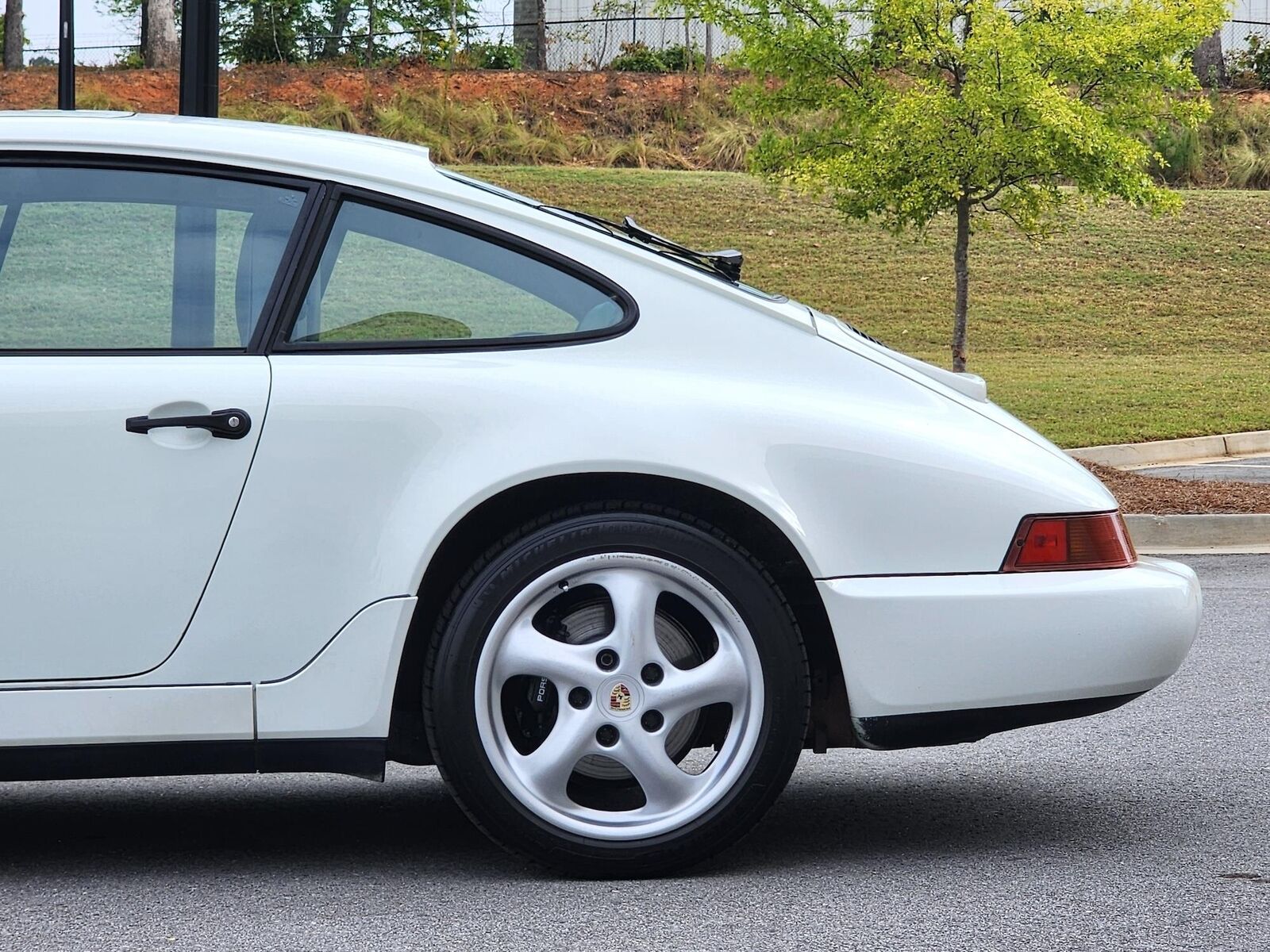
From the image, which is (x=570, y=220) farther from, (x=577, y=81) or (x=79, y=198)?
(x=577, y=81)

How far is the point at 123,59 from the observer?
3641cm

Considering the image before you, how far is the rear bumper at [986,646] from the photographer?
346cm

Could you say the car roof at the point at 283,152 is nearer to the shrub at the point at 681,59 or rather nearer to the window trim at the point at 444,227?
the window trim at the point at 444,227

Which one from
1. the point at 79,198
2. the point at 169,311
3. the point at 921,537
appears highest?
the point at 79,198

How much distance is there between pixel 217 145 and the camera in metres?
3.54

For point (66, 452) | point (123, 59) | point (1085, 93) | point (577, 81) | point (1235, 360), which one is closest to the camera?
point (66, 452)

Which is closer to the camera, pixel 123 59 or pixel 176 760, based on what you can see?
pixel 176 760

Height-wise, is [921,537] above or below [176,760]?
above

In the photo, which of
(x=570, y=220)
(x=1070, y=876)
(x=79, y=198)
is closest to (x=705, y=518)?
(x=570, y=220)

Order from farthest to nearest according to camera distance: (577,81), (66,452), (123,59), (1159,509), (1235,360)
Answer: (123,59), (577,81), (1235,360), (1159,509), (66,452)

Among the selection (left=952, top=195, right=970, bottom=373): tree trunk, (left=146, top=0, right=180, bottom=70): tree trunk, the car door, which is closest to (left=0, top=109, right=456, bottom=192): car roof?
the car door

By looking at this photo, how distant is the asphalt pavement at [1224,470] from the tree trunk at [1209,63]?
2279 centimetres

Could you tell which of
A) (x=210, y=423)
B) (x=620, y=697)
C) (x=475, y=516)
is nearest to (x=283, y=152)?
(x=210, y=423)

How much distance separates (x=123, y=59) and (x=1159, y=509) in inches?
1227
